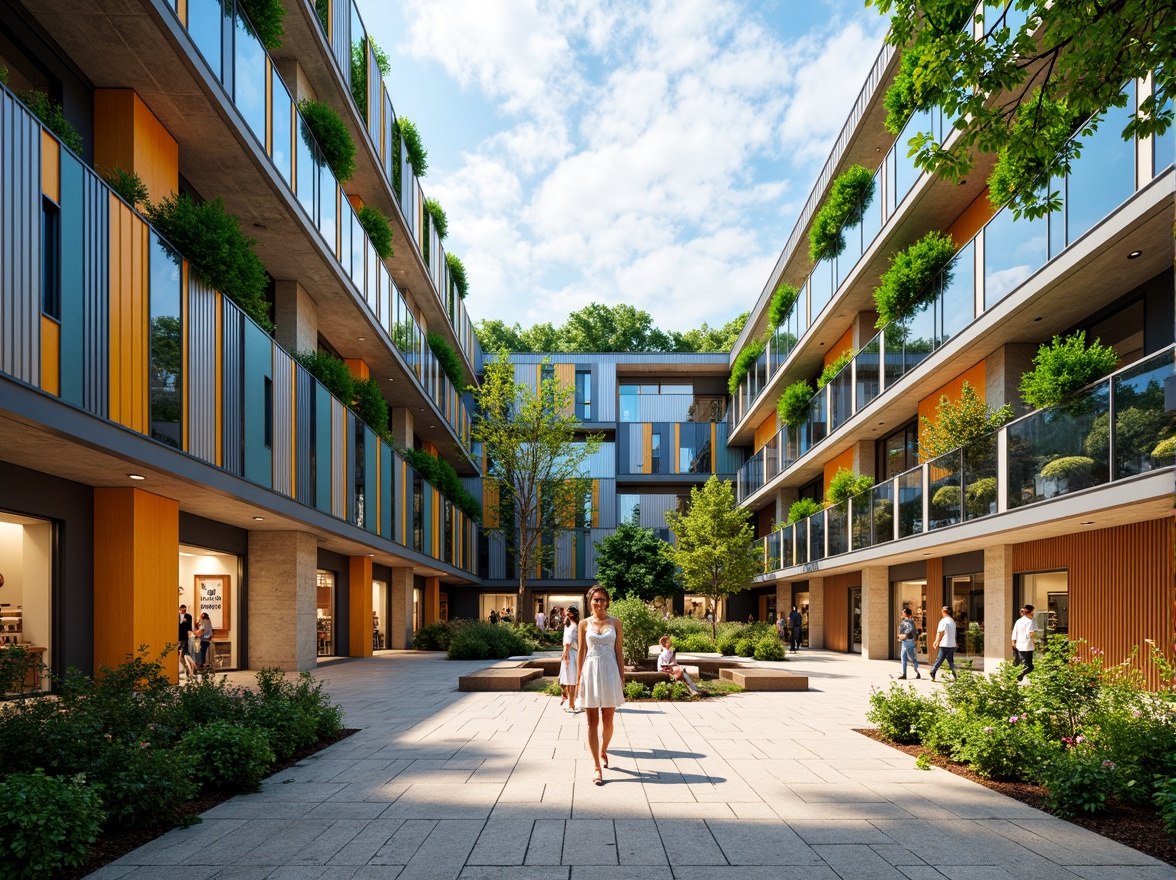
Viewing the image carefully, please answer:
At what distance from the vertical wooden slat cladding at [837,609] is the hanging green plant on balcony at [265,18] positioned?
24.1 metres

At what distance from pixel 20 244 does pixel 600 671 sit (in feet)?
22.7

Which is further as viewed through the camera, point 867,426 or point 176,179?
point 867,426

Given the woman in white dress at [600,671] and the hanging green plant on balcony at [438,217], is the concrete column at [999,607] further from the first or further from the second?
the hanging green plant on balcony at [438,217]

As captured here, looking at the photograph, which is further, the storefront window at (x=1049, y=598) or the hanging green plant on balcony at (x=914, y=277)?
the hanging green plant on balcony at (x=914, y=277)

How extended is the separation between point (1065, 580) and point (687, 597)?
1260 inches

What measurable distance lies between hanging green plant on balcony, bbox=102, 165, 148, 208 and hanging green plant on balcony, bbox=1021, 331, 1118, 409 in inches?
536

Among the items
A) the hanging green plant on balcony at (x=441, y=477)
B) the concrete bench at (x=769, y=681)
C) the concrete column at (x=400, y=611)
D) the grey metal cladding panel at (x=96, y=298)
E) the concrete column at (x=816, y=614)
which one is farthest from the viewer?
the concrete column at (x=816, y=614)

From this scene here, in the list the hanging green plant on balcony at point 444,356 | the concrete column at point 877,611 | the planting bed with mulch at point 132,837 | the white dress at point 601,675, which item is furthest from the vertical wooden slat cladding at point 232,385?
the concrete column at point 877,611

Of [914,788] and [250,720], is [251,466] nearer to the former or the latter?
[250,720]

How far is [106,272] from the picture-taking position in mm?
9867

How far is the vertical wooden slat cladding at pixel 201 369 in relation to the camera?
11.9 m

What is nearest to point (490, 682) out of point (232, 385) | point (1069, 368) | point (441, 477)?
point (232, 385)

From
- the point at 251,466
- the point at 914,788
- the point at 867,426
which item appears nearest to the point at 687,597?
the point at 867,426

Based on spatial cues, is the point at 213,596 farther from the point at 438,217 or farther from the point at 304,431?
the point at 438,217
